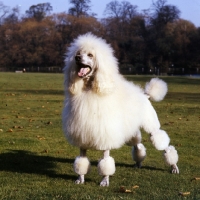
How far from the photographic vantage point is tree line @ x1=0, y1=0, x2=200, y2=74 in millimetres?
85875

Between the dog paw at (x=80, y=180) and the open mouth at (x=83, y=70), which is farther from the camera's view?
the dog paw at (x=80, y=180)

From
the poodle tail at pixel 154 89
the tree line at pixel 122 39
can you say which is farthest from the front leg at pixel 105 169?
the tree line at pixel 122 39

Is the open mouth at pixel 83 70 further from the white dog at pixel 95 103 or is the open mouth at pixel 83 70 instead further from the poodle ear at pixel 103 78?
the poodle ear at pixel 103 78

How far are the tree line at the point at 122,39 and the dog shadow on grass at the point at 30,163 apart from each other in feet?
238

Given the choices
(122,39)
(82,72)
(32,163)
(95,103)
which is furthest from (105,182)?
(122,39)

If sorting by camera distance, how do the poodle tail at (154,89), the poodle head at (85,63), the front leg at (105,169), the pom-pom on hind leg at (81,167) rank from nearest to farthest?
the poodle head at (85,63), the front leg at (105,169), the pom-pom on hind leg at (81,167), the poodle tail at (154,89)

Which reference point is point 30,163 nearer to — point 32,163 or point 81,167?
point 32,163

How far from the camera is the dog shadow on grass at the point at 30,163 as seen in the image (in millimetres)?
8680

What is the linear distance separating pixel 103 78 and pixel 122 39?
81.1 metres

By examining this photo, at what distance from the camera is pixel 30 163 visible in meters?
9.39

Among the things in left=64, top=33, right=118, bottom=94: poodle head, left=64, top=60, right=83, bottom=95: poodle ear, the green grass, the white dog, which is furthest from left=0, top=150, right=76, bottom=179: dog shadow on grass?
left=64, top=33, right=118, bottom=94: poodle head

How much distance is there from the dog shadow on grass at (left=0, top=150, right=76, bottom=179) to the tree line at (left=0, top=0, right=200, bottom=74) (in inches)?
2855

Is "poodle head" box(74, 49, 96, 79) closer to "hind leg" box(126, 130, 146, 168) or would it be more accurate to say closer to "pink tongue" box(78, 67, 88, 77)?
"pink tongue" box(78, 67, 88, 77)

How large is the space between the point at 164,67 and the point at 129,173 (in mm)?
79632
